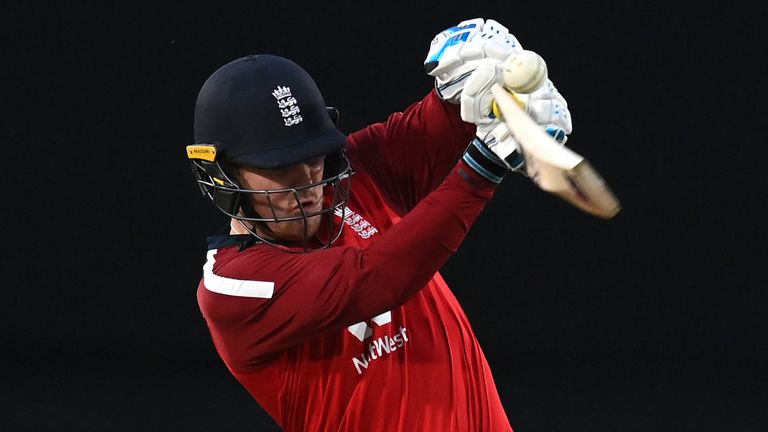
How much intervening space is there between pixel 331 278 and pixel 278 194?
0.24 m

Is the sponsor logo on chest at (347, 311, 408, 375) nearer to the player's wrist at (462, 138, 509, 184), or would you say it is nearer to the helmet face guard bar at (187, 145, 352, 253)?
the helmet face guard bar at (187, 145, 352, 253)

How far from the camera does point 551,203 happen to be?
13.6ft

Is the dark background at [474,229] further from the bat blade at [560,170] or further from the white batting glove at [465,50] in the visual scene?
the bat blade at [560,170]

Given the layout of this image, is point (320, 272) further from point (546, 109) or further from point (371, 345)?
point (546, 109)

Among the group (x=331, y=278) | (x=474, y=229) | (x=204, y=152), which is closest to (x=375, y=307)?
(x=331, y=278)

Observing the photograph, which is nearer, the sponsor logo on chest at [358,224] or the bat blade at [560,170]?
the bat blade at [560,170]

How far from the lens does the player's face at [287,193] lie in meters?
2.06

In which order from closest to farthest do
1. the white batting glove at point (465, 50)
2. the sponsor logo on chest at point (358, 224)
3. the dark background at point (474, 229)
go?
the white batting glove at point (465, 50) → the sponsor logo on chest at point (358, 224) → the dark background at point (474, 229)

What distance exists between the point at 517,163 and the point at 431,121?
53cm

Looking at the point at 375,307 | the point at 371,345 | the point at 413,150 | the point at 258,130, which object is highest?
the point at 258,130

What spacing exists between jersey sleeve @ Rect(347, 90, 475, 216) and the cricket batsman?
3 cm

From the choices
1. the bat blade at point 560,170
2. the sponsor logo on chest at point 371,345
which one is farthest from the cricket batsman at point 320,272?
the bat blade at point 560,170

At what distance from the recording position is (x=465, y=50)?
204 cm

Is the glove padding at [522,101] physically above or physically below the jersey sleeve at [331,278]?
above
